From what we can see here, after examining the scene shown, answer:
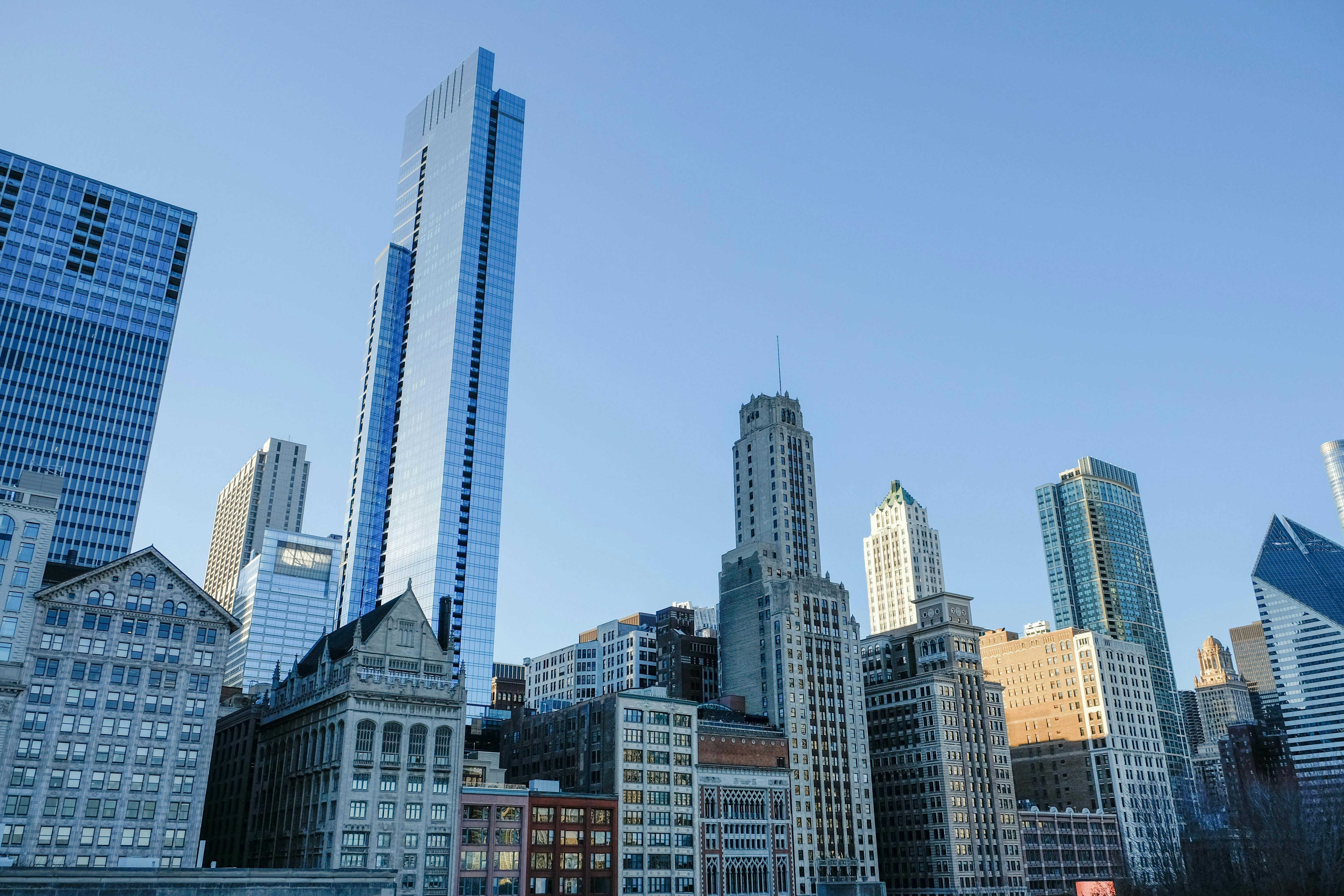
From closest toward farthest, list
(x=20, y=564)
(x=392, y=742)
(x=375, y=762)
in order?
(x=20, y=564) → (x=375, y=762) → (x=392, y=742)

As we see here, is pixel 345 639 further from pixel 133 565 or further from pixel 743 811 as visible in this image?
pixel 743 811

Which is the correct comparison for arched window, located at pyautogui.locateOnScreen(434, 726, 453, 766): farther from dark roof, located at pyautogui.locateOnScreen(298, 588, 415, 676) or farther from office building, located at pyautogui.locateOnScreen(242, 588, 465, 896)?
dark roof, located at pyautogui.locateOnScreen(298, 588, 415, 676)

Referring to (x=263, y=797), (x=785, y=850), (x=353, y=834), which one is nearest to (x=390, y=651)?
(x=353, y=834)

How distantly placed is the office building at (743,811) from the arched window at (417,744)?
4611 centimetres

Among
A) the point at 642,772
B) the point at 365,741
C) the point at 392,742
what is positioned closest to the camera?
the point at 365,741

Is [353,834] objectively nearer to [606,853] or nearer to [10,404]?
[606,853]

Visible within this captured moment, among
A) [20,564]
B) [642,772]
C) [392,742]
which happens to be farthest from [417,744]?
[20,564]

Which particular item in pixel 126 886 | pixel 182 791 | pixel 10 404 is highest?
pixel 10 404

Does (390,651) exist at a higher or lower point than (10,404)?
lower

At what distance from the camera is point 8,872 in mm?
101000

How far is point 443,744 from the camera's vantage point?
441 feet

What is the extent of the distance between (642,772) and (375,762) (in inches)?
1664

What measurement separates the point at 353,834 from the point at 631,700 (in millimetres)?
46573

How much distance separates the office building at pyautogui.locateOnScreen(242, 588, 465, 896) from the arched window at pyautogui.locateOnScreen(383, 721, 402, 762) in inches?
4.9
